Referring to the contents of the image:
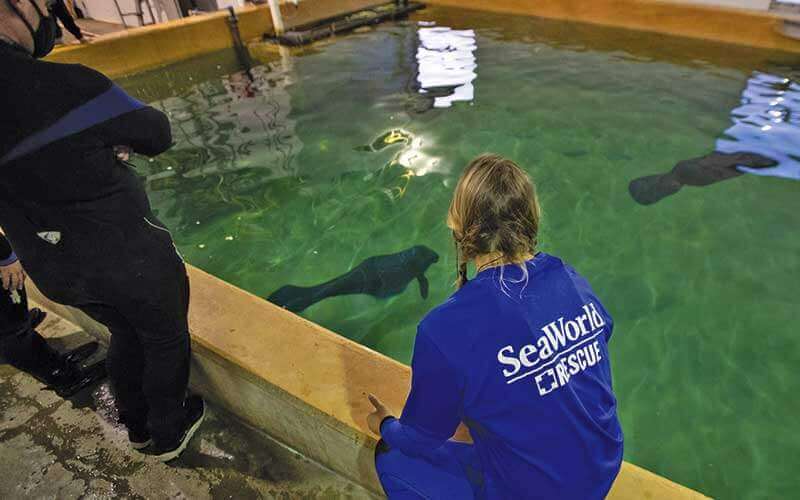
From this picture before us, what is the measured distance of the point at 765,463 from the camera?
98.3 inches

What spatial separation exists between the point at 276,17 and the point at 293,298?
7085 mm

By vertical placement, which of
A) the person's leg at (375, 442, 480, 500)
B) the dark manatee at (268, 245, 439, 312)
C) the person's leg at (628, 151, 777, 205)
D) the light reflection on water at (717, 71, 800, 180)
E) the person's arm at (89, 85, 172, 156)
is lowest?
the dark manatee at (268, 245, 439, 312)

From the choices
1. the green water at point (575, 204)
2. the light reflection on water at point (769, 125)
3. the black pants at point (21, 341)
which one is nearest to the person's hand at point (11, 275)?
the black pants at point (21, 341)

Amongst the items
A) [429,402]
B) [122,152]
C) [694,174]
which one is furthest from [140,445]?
[694,174]

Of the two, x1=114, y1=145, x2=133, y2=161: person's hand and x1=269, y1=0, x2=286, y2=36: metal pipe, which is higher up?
x1=114, y1=145, x2=133, y2=161: person's hand

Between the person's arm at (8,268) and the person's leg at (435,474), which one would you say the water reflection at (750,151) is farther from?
the person's arm at (8,268)

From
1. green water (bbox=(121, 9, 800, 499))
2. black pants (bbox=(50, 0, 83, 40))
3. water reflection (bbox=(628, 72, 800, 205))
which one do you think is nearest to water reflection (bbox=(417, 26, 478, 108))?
green water (bbox=(121, 9, 800, 499))

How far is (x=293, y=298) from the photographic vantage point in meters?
3.70

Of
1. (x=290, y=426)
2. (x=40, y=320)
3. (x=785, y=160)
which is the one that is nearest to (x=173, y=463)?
(x=290, y=426)

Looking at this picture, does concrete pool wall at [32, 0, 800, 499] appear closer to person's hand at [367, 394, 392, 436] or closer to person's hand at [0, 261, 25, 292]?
person's hand at [367, 394, 392, 436]

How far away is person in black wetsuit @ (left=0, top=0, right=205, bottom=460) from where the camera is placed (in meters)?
1.40

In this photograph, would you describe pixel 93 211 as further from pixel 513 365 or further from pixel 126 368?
pixel 513 365

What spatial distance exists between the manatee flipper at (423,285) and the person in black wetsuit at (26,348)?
2.15 metres

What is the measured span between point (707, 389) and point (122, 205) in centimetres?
326
